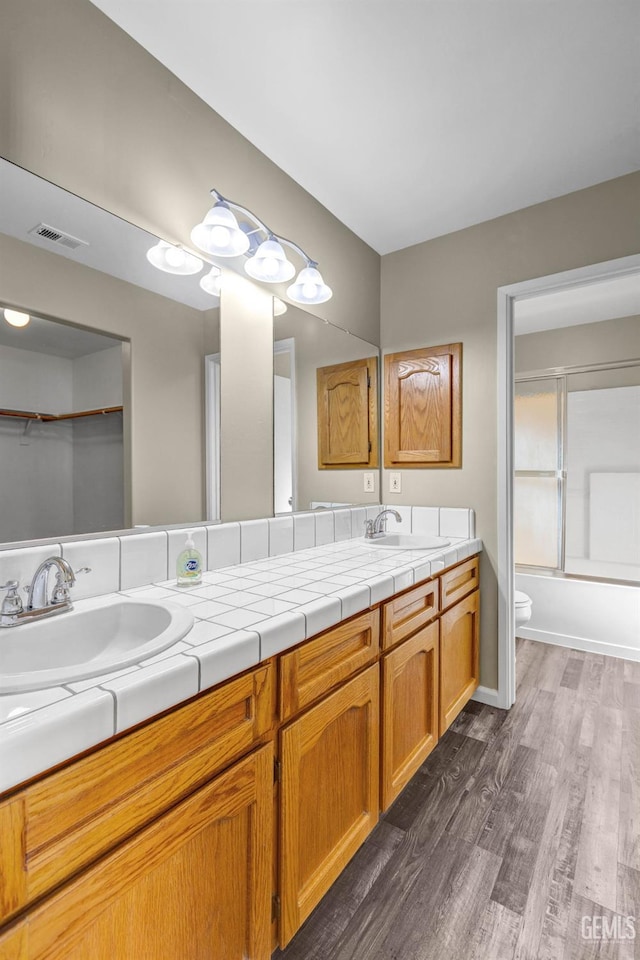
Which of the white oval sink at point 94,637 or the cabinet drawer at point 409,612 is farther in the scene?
the cabinet drawer at point 409,612

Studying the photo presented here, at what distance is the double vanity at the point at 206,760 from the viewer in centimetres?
57

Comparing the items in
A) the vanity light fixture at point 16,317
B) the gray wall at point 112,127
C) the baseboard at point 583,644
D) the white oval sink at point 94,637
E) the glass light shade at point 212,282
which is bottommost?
the baseboard at point 583,644

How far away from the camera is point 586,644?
292cm

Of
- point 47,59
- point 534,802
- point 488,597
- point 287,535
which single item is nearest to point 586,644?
point 488,597

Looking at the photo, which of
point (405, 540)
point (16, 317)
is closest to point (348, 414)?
point (405, 540)

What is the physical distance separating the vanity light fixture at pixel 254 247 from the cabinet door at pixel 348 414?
382 mm

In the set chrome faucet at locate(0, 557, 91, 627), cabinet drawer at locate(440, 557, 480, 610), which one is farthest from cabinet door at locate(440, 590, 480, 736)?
chrome faucet at locate(0, 557, 91, 627)

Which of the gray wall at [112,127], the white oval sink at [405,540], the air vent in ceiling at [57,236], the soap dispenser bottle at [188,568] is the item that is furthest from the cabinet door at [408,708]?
the gray wall at [112,127]

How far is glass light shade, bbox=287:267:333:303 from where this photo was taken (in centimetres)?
183

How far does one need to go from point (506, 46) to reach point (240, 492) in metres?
1.61

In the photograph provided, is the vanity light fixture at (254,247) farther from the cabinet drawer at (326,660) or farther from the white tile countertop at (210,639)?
the cabinet drawer at (326,660)

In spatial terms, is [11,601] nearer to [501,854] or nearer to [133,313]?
[133,313]

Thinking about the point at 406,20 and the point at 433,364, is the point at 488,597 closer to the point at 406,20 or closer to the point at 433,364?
the point at 433,364

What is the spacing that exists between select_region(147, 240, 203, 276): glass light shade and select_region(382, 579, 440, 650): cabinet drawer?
1.21m
